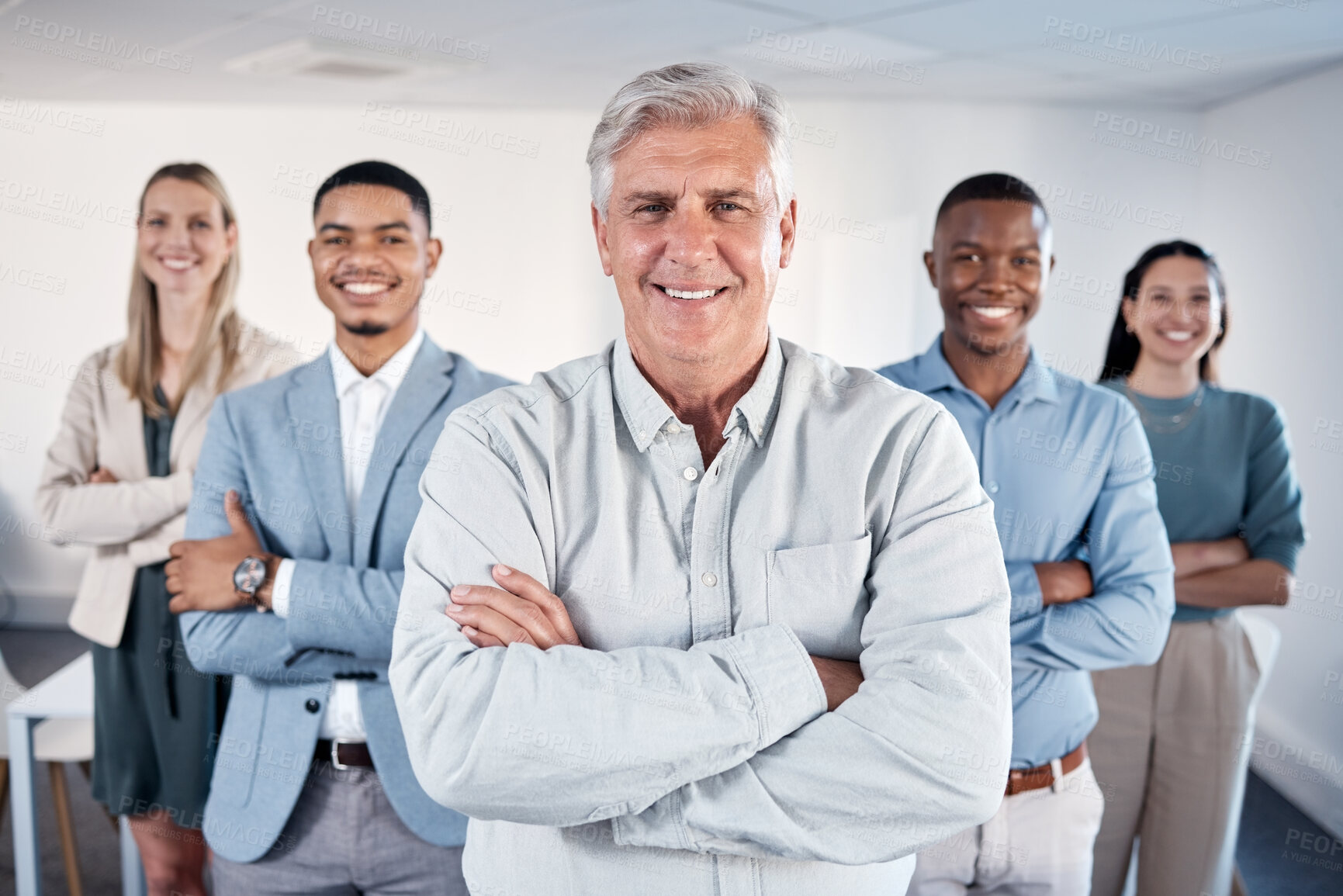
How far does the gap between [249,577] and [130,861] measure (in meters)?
1.42

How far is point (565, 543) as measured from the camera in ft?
4.83

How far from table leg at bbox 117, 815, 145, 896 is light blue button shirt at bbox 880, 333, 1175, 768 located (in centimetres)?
246

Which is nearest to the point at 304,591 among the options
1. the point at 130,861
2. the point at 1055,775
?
the point at 130,861

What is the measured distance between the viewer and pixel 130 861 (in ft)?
9.62

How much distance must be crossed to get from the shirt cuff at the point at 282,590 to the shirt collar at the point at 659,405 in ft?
3.04

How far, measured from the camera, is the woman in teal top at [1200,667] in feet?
9.30

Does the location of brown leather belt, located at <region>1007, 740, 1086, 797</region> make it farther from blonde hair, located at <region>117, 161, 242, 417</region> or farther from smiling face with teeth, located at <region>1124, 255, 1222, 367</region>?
blonde hair, located at <region>117, 161, 242, 417</region>

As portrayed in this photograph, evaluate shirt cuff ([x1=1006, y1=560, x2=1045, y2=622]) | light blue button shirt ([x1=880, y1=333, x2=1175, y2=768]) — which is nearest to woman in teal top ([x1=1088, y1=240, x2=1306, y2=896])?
light blue button shirt ([x1=880, y1=333, x2=1175, y2=768])

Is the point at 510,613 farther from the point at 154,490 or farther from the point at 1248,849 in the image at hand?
the point at 1248,849

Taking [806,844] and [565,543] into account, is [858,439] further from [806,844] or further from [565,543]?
[806,844]

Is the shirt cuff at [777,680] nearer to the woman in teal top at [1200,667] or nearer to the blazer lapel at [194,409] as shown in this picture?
the woman in teal top at [1200,667]

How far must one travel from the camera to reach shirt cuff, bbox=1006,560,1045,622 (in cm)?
214

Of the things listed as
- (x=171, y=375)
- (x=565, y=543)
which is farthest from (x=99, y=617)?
(x=565, y=543)

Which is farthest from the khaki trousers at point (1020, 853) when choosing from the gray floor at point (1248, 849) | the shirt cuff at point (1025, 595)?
the gray floor at point (1248, 849)
